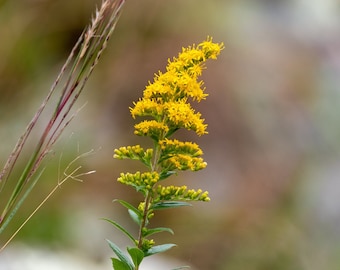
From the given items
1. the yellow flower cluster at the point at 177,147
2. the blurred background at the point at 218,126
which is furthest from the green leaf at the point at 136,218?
the blurred background at the point at 218,126

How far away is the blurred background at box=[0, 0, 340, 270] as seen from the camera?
3.69 m

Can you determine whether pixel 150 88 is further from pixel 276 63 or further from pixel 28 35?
pixel 276 63

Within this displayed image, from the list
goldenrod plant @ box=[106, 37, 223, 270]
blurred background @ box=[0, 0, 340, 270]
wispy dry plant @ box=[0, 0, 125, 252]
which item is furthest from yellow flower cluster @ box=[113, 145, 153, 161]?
blurred background @ box=[0, 0, 340, 270]

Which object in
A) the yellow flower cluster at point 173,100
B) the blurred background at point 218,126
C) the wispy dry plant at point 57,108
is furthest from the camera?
the blurred background at point 218,126

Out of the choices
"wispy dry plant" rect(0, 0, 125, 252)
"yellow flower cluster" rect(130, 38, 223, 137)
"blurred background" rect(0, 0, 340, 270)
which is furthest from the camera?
"blurred background" rect(0, 0, 340, 270)

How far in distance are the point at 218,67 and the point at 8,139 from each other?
147 centimetres

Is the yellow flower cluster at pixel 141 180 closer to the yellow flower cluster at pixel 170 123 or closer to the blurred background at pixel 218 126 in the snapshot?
the yellow flower cluster at pixel 170 123

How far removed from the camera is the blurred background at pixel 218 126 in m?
3.69

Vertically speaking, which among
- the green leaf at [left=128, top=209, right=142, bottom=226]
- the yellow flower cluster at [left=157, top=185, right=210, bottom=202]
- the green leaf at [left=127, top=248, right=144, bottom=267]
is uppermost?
the yellow flower cluster at [left=157, top=185, right=210, bottom=202]

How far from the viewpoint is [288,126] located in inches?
174

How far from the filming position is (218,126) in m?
4.37

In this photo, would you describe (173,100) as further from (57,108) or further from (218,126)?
(218,126)

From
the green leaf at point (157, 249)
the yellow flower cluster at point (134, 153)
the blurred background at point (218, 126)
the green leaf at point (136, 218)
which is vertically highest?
the blurred background at point (218, 126)

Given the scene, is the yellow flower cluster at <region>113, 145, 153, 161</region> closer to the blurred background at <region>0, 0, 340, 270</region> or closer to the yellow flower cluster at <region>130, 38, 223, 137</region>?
the yellow flower cluster at <region>130, 38, 223, 137</region>
